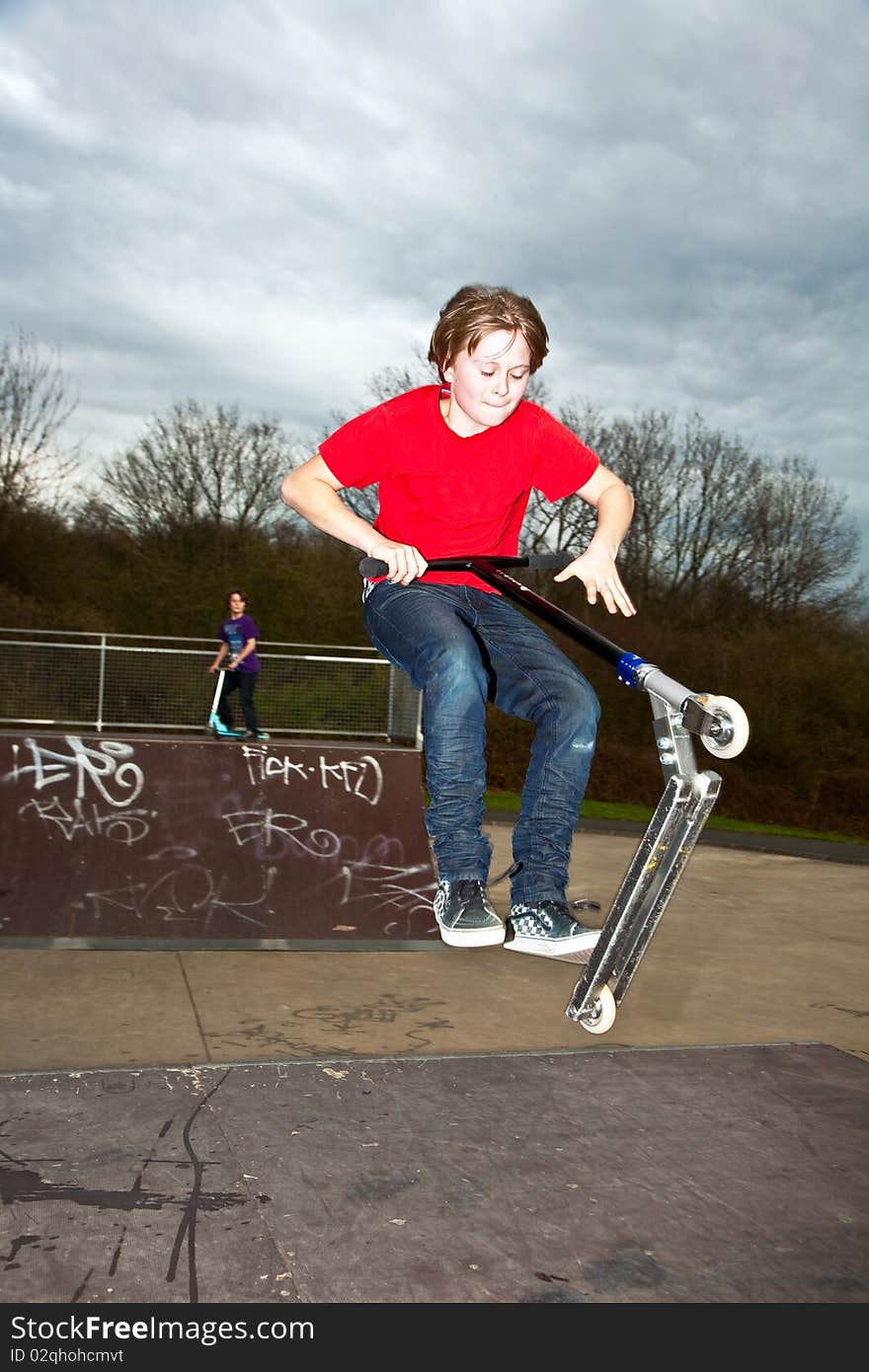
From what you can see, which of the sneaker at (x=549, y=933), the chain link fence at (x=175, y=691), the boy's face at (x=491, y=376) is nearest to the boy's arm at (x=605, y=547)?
the boy's face at (x=491, y=376)

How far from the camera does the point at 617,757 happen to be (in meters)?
25.9

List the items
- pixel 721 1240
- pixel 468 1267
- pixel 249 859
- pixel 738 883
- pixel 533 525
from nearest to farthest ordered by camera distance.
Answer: pixel 468 1267
pixel 721 1240
pixel 249 859
pixel 738 883
pixel 533 525

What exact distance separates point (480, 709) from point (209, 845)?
6.50m

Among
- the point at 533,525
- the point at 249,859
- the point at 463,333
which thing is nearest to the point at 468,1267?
the point at 463,333

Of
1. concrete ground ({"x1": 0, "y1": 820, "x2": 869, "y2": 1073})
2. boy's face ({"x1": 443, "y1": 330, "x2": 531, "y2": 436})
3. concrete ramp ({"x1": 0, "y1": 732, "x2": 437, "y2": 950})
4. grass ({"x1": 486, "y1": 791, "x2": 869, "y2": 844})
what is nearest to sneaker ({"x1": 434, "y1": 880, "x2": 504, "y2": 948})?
boy's face ({"x1": 443, "y1": 330, "x2": 531, "y2": 436})

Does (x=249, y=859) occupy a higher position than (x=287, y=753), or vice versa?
(x=287, y=753)

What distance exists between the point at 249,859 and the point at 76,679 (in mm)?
10103

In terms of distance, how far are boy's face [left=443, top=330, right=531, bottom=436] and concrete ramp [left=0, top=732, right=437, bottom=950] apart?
20.7ft

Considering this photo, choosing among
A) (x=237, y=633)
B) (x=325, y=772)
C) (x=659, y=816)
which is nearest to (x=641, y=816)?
(x=237, y=633)

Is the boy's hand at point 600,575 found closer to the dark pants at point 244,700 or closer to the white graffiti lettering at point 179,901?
the white graffiti lettering at point 179,901

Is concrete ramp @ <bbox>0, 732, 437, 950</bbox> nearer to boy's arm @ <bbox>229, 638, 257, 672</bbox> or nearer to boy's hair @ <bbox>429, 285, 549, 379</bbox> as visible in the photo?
boy's hair @ <bbox>429, 285, 549, 379</bbox>

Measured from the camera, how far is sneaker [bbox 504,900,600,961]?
309 cm

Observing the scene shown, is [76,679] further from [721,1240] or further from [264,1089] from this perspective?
[721,1240]
